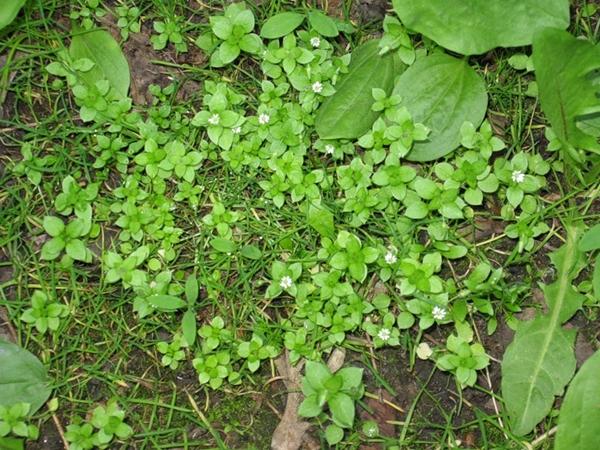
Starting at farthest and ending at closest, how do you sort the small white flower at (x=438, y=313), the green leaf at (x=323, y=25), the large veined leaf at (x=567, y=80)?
the green leaf at (x=323, y=25) → the small white flower at (x=438, y=313) → the large veined leaf at (x=567, y=80)

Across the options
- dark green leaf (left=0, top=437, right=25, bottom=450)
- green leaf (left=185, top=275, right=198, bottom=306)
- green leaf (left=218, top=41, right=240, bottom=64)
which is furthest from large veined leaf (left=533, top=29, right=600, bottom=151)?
dark green leaf (left=0, top=437, right=25, bottom=450)

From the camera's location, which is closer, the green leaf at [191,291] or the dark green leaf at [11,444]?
the dark green leaf at [11,444]

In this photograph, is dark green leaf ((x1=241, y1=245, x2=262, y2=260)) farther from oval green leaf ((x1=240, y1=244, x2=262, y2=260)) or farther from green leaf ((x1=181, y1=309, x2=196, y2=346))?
green leaf ((x1=181, y1=309, x2=196, y2=346))

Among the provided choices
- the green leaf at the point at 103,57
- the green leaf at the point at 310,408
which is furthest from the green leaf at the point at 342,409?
the green leaf at the point at 103,57

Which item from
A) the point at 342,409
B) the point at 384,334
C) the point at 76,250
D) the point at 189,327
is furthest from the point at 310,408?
the point at 76,250

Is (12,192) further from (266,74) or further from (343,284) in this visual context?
(343,284)

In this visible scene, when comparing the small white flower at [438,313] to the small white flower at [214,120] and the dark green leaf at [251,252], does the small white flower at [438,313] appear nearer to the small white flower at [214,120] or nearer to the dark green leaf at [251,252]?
the dark green leaf at [251,252]

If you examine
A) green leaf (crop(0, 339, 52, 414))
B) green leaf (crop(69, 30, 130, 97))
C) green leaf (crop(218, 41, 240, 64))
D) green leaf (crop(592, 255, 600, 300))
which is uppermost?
green leaf (crop(218, 41, 240, 64))
